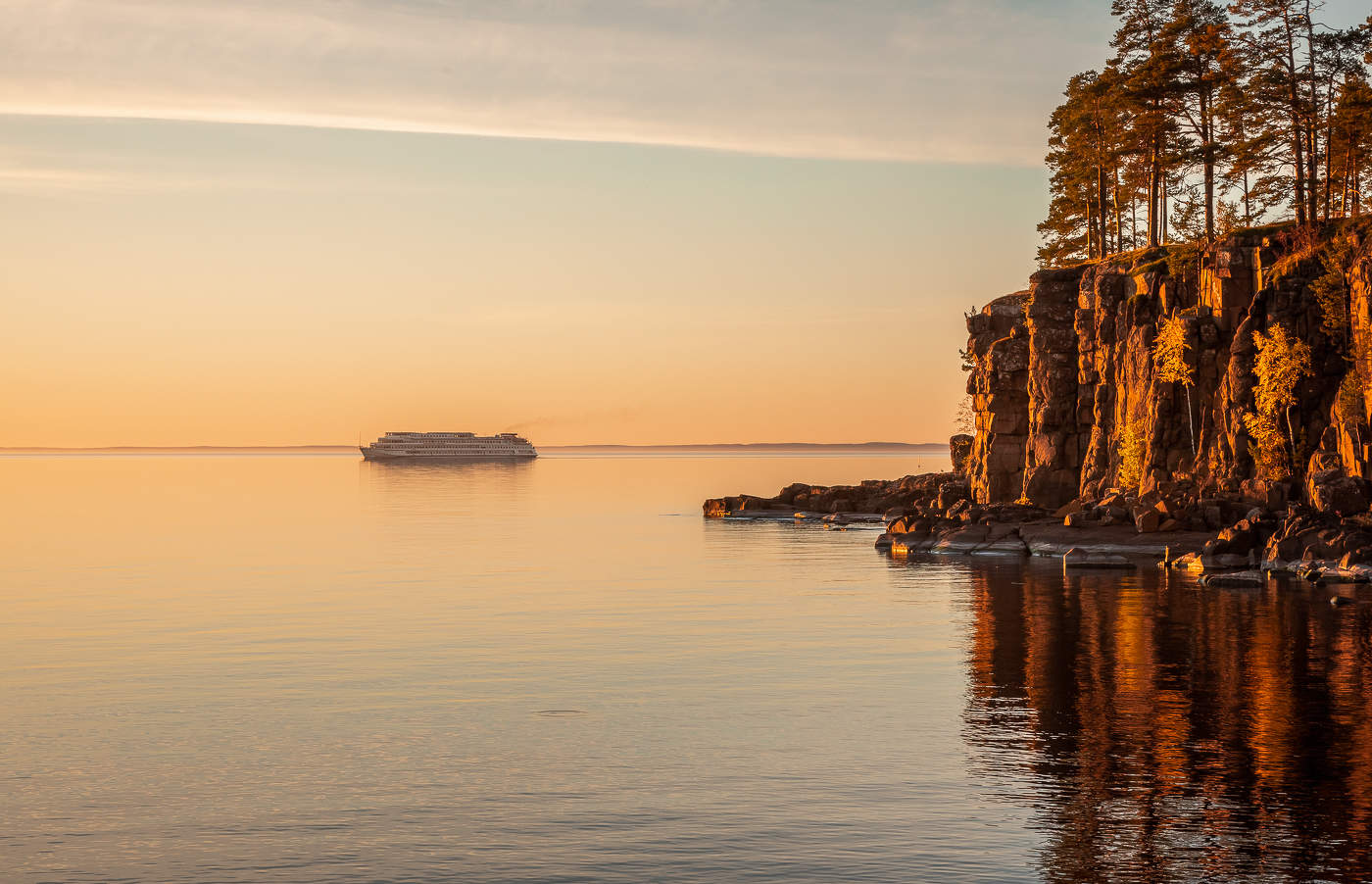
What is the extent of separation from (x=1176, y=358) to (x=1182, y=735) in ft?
204

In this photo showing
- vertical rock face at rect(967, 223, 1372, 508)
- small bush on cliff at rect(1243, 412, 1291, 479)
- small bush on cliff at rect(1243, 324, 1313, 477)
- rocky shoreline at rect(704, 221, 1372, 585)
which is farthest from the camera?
small bush on cliff at rect(1243, 412, 1291, 479)

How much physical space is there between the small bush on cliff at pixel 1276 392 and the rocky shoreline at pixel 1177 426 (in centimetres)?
27

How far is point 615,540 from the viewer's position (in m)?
101

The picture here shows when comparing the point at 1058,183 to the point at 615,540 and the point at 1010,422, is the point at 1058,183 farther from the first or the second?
the point at 615,540

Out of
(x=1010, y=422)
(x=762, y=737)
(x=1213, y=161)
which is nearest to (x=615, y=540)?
(x=1010, y=422)

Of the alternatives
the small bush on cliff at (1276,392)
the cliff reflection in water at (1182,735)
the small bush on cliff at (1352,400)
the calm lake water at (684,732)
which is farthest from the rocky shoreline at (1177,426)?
the cliff reflection in water at (1182,735)

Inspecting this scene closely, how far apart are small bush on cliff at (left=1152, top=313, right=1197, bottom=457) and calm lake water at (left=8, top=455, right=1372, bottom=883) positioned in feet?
83.4

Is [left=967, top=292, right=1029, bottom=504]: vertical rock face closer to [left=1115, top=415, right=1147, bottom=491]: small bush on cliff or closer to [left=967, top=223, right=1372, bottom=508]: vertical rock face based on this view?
[left=967, top=223, right=1372, bottom=508]: vertical rock face

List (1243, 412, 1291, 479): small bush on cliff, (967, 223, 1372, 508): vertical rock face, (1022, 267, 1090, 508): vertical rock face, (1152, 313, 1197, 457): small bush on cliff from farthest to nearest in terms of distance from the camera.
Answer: (1022, 267, 1090, 508): vertical rock face, (1152, 313, 1197, 457): small bush on cliff, (1243, 412, 1291, 479): small bush on cliff, (967, 223, 1372, 508): vertical rock face

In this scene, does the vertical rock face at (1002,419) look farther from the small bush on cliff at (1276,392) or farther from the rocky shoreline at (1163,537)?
the small bush on cliff at (1276,392)

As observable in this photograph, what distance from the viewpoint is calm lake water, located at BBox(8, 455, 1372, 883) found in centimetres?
2227

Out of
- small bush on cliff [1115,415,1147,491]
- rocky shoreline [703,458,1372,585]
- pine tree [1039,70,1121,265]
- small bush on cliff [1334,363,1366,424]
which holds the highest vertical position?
pine tree [1039,70,1121,265]

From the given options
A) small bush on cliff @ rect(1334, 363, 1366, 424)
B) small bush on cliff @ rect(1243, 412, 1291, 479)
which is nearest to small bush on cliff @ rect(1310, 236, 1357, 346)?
small bush on cliff @ rect(1334, 363, 1366, 424)

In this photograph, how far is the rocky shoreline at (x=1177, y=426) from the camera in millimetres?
71375
